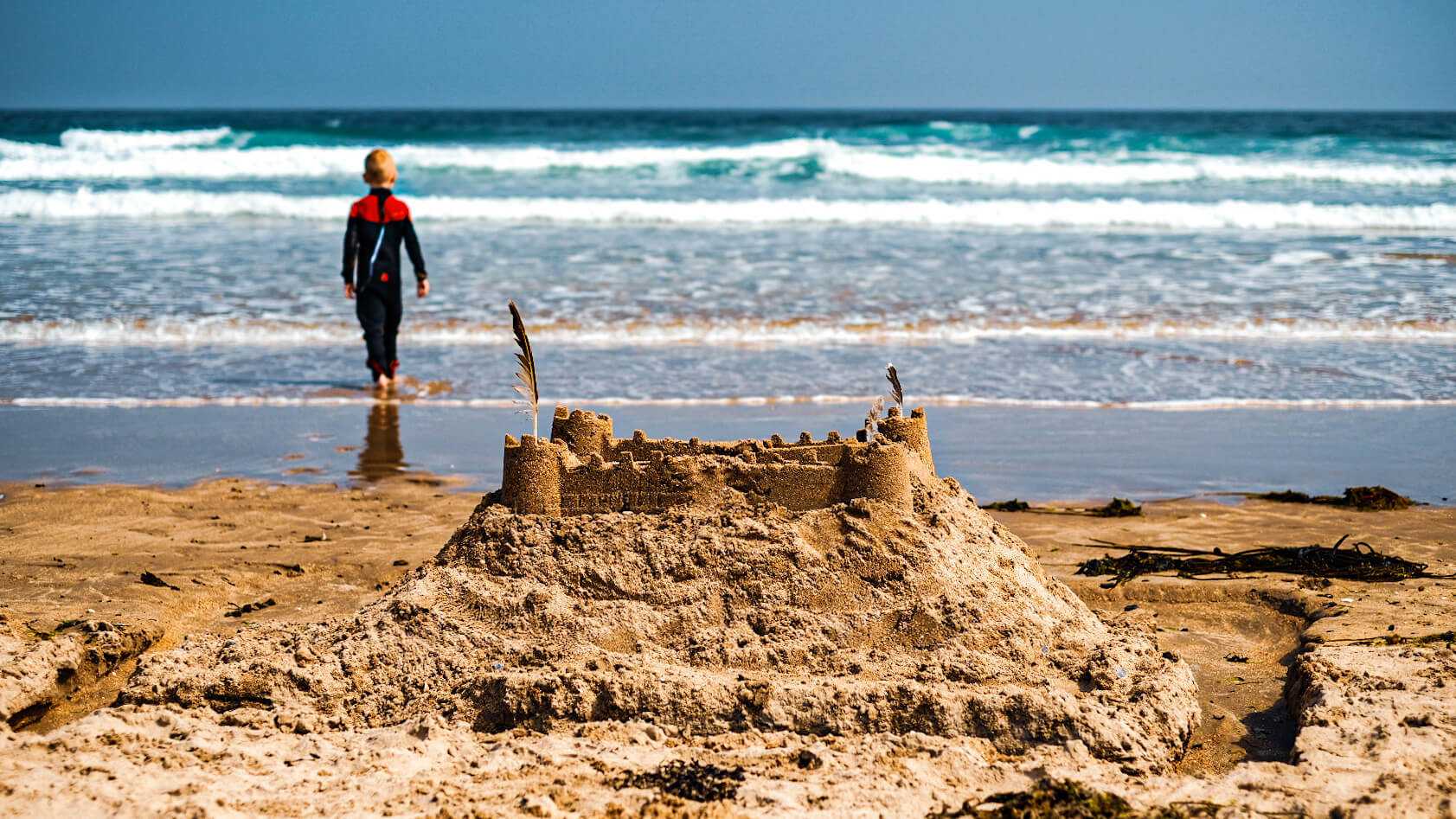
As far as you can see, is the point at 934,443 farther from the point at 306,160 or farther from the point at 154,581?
the point at 306,160

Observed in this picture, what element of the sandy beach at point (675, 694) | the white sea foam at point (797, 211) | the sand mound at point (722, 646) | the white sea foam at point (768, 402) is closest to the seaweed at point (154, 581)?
the sandy beach at point (675, 694)

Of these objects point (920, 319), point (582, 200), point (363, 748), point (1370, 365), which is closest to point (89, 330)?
point (920, 319)

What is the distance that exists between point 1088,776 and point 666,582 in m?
1.24

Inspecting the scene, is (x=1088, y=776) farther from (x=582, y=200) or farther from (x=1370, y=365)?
(x=582, y=200)

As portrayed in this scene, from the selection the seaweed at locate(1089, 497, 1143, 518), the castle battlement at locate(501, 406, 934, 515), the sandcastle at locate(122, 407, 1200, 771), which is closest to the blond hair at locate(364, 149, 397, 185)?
the sandcastle at locate(122, 407, 1200, 771)

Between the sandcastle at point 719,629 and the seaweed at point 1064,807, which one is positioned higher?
the sandcastle at point 719,629

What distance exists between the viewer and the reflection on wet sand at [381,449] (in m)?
6.07

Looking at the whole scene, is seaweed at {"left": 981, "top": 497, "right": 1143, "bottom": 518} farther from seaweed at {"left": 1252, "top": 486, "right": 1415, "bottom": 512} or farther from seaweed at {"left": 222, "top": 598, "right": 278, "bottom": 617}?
seaweed at {"left": 222, "top": 598, "right": 278, "bottom": 617}

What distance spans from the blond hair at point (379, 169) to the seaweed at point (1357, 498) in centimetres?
564

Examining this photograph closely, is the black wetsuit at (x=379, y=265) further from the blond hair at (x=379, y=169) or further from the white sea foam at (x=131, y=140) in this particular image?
the white sea foam at (x=131, y=140)

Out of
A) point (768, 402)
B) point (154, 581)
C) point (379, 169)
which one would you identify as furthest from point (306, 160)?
point (154, 581)

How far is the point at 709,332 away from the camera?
32.7 feet

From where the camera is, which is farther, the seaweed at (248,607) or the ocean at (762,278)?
the ocean at (762,278)

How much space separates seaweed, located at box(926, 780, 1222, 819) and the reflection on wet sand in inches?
163
